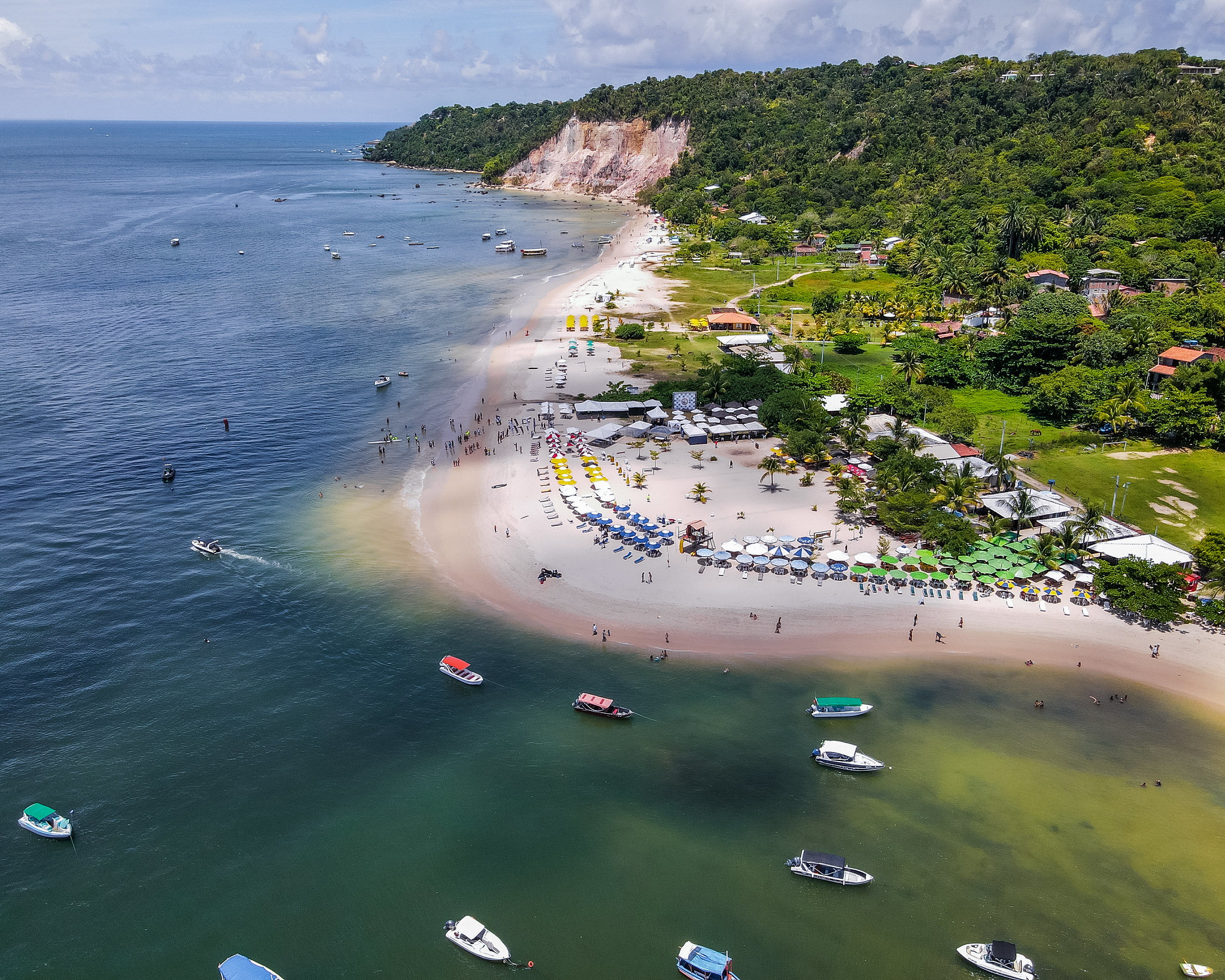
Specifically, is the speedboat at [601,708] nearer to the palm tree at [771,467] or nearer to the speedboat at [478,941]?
the speedboat at [478,941]

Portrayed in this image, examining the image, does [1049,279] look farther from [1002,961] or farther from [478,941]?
[478,941]

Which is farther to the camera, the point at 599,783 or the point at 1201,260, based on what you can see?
the point at 1201,260

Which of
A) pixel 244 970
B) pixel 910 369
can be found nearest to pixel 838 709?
pixel 244 970

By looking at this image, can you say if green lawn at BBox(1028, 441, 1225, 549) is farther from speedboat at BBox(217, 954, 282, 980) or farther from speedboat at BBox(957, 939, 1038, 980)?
speedboat at BBox(217, 954, 282, 980)

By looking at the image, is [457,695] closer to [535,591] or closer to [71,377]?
[535,591]

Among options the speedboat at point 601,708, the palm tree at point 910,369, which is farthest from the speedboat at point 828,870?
the palm tree at point 910,369

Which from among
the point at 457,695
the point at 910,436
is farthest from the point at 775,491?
the point at 457,695

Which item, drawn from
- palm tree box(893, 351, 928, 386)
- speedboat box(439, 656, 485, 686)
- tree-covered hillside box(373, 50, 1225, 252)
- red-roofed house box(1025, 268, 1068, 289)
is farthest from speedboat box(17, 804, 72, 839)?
tree-covered hillside box(373, 50, 1225, 252)

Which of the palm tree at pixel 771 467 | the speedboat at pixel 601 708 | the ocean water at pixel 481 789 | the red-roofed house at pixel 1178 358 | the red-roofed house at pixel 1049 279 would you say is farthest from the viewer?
the red-roofed house at pixel 1049 279
